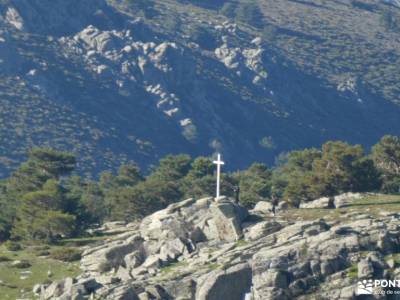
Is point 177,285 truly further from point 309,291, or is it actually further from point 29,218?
point 29,218

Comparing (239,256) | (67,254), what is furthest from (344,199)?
(239,256)

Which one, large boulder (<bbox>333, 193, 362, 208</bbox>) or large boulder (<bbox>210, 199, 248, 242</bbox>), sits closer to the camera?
large boulder (<bbox>210, 199, 248, 242</bbox>)

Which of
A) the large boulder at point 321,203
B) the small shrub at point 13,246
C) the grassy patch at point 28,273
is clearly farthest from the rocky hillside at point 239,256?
the small shrub at point 13,246

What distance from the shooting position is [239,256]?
7112cm

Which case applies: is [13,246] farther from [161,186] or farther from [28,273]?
[161,186]

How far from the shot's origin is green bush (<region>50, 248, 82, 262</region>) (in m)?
81.5

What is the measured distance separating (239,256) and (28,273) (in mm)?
14112

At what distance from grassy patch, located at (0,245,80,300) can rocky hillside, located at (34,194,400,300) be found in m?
1.23

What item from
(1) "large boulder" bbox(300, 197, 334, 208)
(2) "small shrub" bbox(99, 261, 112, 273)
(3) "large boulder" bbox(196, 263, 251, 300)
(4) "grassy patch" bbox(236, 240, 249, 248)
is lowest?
(2) "small shrub" bbox(99, 261, 112, 273)

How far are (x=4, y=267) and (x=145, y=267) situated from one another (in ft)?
34.9

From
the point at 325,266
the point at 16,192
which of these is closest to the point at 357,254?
the point at 325,266

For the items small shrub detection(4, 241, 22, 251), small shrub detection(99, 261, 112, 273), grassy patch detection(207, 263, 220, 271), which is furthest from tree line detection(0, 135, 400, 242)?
grassy patch detection(207, 263, 220, 271)

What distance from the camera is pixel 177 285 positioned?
67.7 m

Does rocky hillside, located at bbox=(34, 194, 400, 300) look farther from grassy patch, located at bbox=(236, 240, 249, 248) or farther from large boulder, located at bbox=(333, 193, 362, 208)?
large boulder, located at bbox=(333, 193, 362, 208)
